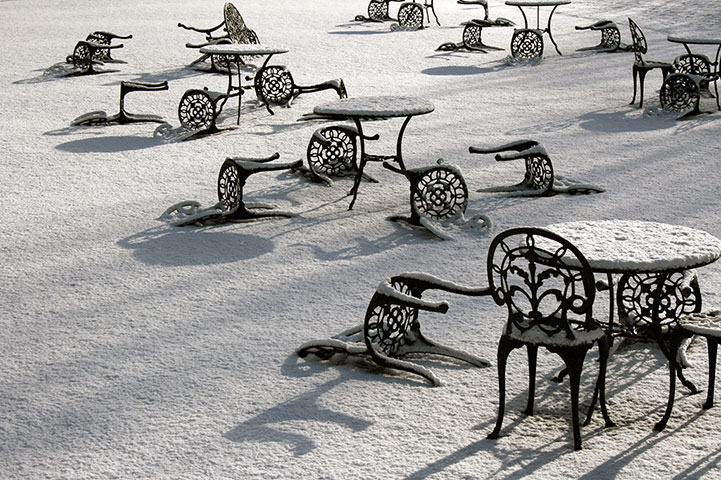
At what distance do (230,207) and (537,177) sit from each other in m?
2.68

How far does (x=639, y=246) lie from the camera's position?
15.7 feet

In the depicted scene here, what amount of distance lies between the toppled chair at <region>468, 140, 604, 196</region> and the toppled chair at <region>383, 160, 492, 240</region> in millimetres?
711

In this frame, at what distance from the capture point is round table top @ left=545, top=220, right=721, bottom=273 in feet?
15.0

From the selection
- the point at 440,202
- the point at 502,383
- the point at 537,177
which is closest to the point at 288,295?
the point at 440,202

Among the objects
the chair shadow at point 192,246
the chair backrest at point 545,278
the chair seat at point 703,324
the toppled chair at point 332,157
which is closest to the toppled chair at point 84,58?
the toppled chair at point 332,157

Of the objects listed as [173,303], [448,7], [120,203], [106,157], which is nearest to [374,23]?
[448,7]

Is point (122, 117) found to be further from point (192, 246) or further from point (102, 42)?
point (102, 42)

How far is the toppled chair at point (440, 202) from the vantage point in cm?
796

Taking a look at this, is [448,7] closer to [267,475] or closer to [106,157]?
[106,157]

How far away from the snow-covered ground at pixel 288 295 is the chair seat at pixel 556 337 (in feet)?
1.53

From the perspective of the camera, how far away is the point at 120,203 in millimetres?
8859

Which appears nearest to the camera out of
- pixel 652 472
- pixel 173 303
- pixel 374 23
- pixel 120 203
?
pixel 652 472

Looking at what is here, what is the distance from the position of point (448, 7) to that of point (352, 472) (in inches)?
875

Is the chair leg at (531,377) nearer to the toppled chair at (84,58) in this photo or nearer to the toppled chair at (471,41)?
the toppled chair at (84,58)
